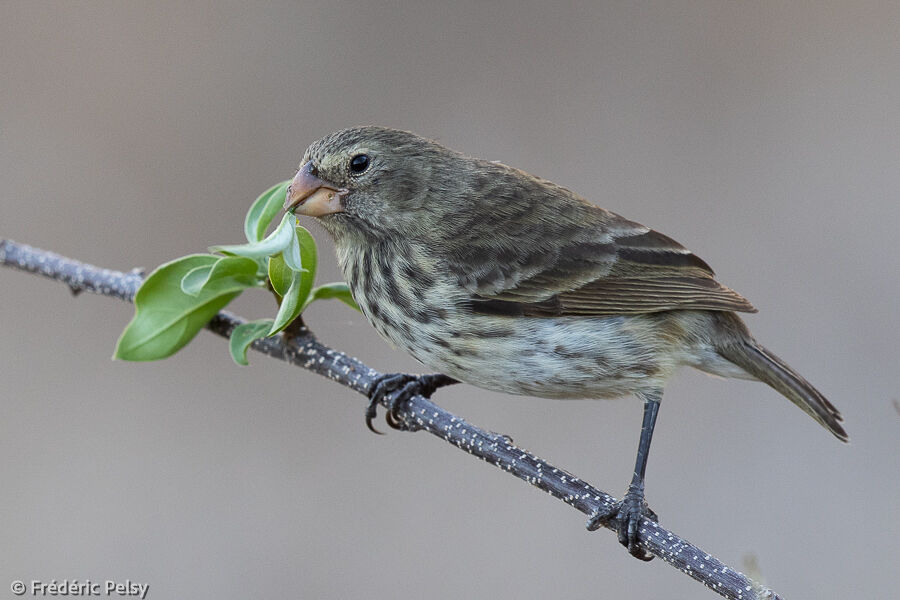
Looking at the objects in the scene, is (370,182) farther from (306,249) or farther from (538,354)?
(538,354)

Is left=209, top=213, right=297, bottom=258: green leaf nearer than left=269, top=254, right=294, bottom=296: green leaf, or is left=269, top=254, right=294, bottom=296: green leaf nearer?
left=209, top=213, right=297, bottom=258: green leaf

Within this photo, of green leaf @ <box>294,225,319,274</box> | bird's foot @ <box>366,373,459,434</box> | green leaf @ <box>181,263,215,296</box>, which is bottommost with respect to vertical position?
green leaf @ <box>181,263,215,296</box>

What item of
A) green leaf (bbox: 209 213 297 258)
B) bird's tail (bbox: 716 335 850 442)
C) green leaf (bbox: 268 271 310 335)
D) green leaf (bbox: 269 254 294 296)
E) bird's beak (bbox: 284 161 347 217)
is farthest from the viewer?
bird's tail (bbox: 716 335 850 442)

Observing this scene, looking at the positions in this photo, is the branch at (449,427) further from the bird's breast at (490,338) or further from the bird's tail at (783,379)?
the bird's tail at (783,379)

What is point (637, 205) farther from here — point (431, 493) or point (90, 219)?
point (90, 219)

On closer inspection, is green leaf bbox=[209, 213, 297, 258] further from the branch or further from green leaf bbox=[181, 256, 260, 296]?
the branch

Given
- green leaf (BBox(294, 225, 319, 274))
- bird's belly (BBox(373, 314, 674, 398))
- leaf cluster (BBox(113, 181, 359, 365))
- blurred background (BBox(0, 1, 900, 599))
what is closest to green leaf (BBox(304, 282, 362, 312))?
leaf cluster (BBox(113, 181, 359, 365))

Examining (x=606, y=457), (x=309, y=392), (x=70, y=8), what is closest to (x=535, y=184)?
(x=606, y=457)

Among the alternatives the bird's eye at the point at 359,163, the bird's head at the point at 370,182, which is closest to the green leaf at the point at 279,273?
the bird's head at the point at 370,182
